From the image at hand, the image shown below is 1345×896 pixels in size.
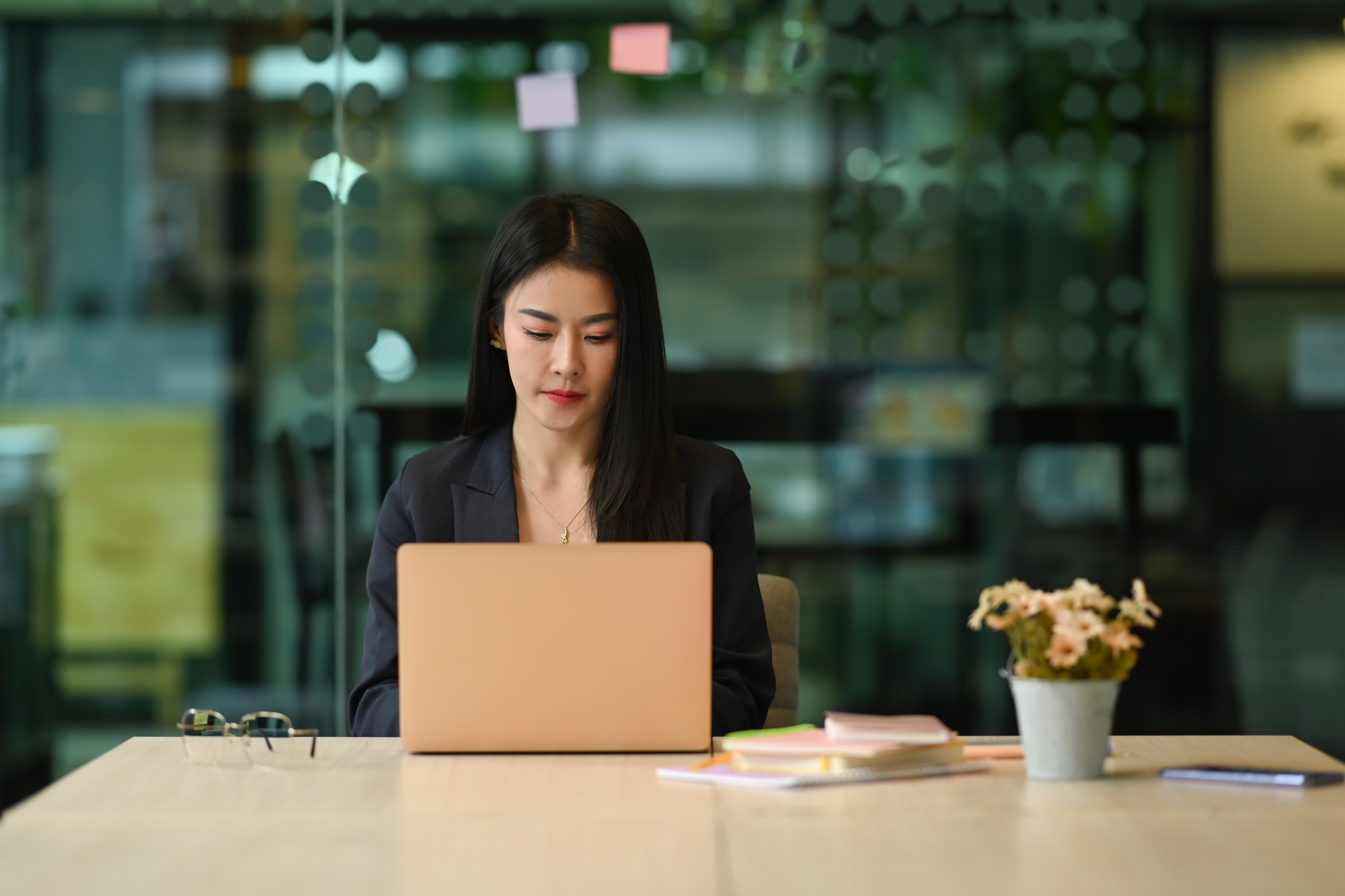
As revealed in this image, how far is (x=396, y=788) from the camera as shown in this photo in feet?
5.15

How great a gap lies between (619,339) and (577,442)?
0.20 meters

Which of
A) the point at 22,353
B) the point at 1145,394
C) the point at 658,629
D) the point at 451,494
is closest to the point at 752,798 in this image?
the point at 658,629

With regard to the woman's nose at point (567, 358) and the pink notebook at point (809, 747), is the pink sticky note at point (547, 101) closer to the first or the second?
the woman's nose at point (567, 358)

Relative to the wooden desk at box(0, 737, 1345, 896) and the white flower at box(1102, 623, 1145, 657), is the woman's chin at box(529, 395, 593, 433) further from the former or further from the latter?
the white flower at box(1102, 623, 1145, 657)

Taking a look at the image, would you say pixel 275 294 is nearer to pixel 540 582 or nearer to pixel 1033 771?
pixel 540 582

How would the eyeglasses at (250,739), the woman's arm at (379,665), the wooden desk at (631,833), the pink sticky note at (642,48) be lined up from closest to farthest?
the wooden desk at (631,833) → the eyeglasses at (250,739) → the woman's arm at (379,665) → the pink sticky note at (642,48)

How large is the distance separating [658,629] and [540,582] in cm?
13

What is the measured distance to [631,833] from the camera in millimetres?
1391

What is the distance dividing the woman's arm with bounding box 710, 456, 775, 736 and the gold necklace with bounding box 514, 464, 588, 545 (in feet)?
0.68

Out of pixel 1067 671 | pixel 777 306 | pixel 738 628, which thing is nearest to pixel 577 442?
pixel 738 628

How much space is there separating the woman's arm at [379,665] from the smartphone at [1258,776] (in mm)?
958

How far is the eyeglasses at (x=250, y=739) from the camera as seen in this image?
1.71 meters

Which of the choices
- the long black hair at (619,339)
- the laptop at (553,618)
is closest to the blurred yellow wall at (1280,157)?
the long black hair at (619,339)

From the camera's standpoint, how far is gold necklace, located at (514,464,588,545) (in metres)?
2.34
